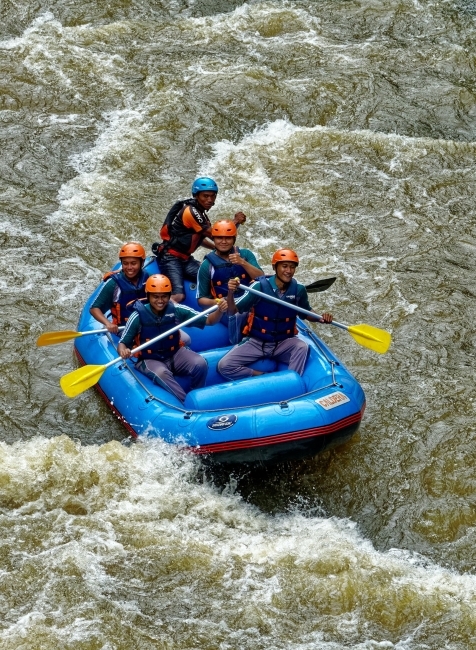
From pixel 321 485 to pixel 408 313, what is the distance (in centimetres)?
263

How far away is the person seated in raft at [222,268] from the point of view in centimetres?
762

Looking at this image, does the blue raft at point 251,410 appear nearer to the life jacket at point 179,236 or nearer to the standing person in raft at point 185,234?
the standing person in raft at point 185,234

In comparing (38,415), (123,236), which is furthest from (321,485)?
(123,236)

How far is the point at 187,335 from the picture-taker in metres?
7.65

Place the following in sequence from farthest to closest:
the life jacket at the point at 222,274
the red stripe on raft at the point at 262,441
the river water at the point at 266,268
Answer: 1. the life jacket at the point at 222,274
2. the red stripe on raft at the point at 262,441
3. the river water at the point at 266,268

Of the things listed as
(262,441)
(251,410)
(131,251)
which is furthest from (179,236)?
(262,441)

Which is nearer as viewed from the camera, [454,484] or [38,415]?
[454,484]

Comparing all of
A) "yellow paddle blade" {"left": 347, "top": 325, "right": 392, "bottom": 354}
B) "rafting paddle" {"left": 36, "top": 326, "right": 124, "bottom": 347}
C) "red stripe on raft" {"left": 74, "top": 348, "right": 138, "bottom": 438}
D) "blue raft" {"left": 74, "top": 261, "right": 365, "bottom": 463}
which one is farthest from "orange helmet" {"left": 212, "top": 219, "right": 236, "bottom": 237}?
"red stripe on raft" {"left": 74, "top": 348, "right": 138, "bottom": 438}

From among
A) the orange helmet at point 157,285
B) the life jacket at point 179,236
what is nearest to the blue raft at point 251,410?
the orange helmet at point 157,285

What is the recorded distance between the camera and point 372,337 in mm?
7637

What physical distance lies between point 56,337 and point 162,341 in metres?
0.95

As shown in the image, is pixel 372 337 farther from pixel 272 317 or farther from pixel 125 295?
pixel 125 295

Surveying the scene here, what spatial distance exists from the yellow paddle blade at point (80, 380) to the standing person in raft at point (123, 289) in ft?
1.42

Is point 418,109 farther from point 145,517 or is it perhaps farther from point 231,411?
point 145,517
